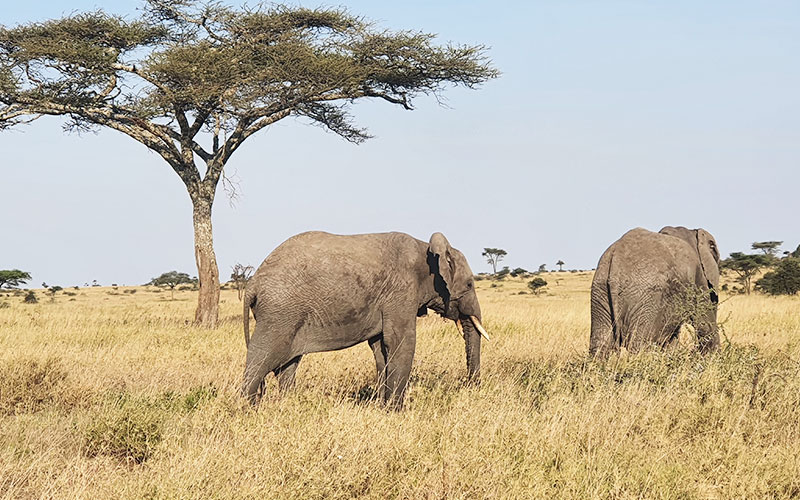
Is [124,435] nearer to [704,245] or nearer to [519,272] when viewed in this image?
[704,245]

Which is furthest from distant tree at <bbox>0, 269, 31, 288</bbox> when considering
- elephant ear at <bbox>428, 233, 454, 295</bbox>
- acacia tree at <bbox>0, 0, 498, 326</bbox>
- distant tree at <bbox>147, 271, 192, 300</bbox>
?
elephant ear at <bbox>428, 233, 454, 295</bbox>

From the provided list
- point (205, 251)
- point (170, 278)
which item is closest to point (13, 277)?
point (170, 278)

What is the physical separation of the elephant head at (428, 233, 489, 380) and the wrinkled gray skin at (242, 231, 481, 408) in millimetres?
26

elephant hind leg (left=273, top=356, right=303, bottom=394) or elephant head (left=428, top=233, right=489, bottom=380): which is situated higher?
elephant head (left=428, top=233, right=489, bottom=380)

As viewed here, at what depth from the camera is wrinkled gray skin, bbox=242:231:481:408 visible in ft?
25.2

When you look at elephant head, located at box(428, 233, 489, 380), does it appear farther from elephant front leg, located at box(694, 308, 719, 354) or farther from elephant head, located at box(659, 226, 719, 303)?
elephant head, located at box(659, 226, 719, 303)

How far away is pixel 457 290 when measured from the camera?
860 centimetres

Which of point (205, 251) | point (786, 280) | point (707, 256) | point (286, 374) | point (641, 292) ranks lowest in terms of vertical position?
point (286, 374)

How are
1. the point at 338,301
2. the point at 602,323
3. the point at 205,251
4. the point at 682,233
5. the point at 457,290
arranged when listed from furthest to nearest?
1. the point at 205,251
2. the point at 682,233
3. the point at 602,323
4. the point at 457,290
5. the point at 338,301

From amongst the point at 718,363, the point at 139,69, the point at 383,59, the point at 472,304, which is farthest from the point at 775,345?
the point at 139,69

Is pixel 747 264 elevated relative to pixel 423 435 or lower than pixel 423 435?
elevated

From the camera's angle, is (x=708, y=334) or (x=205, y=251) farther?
(x=205, y=251)

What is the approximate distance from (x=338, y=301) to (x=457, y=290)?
1545 millimetres

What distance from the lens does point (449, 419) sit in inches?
239
